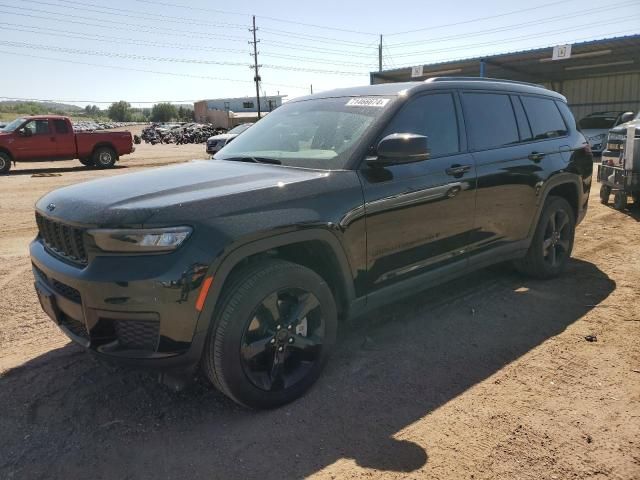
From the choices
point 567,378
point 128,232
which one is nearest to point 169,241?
point 128,232

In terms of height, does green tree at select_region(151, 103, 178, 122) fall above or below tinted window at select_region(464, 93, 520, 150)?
above

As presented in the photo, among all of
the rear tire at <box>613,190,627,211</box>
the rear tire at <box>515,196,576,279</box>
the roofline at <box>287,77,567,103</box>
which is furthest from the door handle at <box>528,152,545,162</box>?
the rear tire at <box>613,190,627,211</box>

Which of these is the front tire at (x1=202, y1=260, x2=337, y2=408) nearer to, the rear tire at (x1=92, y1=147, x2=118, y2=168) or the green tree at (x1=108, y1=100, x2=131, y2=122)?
the rear tire at (x1=92, y1=147, x2=118, y2=168)

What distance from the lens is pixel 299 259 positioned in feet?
10.5

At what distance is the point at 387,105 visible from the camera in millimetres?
3578

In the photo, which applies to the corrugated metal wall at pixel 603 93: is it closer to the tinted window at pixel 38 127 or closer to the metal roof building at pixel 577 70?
the metal roof building at pixel 577 70

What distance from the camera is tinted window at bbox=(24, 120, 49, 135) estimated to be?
59.8 ft

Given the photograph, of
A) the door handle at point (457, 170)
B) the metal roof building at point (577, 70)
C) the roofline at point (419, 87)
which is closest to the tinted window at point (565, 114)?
the roofline at point (419, 87)

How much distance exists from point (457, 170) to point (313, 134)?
1.11m

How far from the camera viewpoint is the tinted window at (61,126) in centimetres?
1862

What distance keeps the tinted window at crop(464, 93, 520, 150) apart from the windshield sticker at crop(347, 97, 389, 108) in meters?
0.85

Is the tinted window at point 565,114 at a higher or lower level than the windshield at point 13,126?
lower

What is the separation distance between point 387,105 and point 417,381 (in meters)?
1.85

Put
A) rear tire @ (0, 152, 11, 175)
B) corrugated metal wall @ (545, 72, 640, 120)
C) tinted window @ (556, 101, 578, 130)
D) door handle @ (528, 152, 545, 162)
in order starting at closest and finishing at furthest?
door handle @ (528, 152, 545, 162) → tinted window @ (556, 101, 578, 130) → rear tire @ (0, 152, 11, 175) → corrugated metal wall @ (545, 72, 640, 120)
